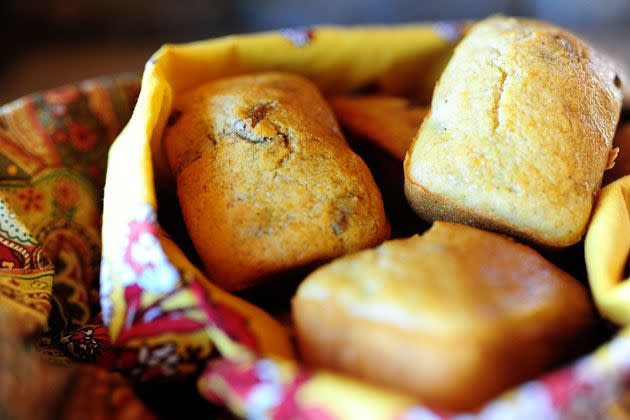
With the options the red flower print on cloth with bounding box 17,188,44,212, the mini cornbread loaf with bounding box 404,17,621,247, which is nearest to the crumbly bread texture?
the mini cornbread loaf with bounding box 404,17,621,247

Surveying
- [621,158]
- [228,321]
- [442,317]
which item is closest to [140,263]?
[228,321]

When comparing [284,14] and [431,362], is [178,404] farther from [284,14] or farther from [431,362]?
[284,14]

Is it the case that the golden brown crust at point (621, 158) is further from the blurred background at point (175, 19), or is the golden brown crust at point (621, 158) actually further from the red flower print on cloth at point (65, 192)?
the blurred background at point (175, 19)

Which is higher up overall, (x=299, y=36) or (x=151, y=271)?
(x=299, y=36)

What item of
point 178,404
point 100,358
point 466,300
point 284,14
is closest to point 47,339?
point 100,358

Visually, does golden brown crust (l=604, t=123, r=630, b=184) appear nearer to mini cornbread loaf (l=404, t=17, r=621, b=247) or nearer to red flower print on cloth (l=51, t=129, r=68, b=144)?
mini cornbread loaf (l=404, t=17, r=621, b=247)

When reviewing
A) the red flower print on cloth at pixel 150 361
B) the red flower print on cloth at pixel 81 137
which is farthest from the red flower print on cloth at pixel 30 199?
the red flower print on cloth at pixel 150 361

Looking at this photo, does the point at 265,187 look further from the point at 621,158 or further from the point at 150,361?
the point at 621,158
